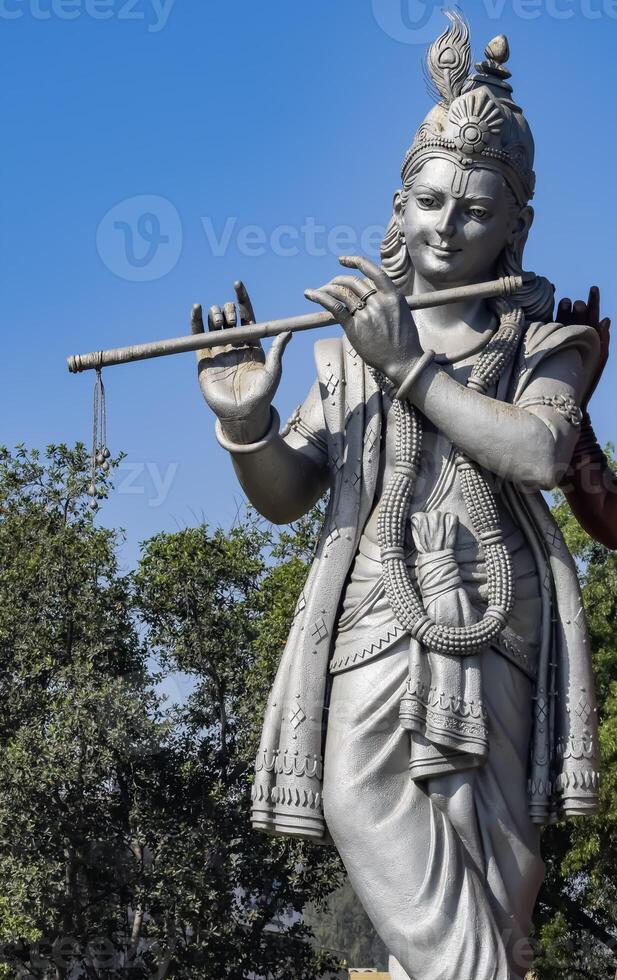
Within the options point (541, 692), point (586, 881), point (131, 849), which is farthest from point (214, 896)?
point (541, 692)

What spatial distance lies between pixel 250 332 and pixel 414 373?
25.6 inches

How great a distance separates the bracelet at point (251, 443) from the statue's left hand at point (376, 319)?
0.42 meters

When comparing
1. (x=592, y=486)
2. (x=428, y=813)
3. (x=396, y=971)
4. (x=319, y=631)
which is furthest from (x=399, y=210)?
(x=396, y=971)

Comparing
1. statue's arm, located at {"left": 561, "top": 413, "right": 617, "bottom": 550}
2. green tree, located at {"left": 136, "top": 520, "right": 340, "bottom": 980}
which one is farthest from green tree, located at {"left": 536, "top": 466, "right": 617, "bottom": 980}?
statue's arm, located at {"left": 561, "top": 413, "right": 617, "bottom": 550}

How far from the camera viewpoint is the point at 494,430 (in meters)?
5.27

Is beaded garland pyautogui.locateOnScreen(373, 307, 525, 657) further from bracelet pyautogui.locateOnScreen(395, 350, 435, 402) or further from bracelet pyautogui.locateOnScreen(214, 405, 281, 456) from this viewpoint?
bracelet pyautogui.locateOnScreen(214, 405, 281, 456)

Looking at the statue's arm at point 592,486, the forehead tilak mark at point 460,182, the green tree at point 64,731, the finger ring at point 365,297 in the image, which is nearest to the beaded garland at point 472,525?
the finger ring at point 365,297

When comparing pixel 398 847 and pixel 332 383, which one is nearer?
pixel 398 847

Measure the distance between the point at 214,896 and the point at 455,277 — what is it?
15352 millimetres

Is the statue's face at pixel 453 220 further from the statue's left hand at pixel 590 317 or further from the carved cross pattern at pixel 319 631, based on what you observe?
the carved cross pattern at pixel 319 631

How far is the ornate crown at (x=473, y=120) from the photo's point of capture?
5680 mm

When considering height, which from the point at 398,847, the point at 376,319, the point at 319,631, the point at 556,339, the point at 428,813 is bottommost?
the point at 398,847

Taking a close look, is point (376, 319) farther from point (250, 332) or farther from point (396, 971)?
point (396, 971)

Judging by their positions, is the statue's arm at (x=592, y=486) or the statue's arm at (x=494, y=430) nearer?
the statue's arm at (x=494, y=430)
